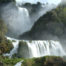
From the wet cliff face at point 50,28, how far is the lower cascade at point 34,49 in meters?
7.69

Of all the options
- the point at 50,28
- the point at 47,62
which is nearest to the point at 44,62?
the point at 47,62

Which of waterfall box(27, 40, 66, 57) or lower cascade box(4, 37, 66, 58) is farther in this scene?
waterfall box(27, 40, 66, 57)

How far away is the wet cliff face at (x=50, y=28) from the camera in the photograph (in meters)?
54.8

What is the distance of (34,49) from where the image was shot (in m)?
42.9

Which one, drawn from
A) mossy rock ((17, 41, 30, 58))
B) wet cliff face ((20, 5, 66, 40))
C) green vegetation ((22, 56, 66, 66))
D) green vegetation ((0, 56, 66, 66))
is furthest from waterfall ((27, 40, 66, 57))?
green vegetation ((22, 56, 66, 66))

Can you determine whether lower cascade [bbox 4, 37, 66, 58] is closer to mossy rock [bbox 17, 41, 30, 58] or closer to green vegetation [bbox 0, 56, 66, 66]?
mossy rock [bbox 17, 41, 30, 58]

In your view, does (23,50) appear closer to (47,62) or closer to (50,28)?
(47,62)

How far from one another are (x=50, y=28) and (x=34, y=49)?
13377 millimetres

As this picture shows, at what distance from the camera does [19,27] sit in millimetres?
68250

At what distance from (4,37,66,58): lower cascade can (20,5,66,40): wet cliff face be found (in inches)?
303

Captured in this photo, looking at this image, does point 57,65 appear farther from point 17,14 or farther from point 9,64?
point 17,14

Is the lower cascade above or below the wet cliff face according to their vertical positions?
below

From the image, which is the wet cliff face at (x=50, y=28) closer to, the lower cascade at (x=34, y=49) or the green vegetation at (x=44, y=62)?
the lower cascade at (x=34, y=49)

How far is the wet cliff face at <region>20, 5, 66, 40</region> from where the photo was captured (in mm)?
54750
